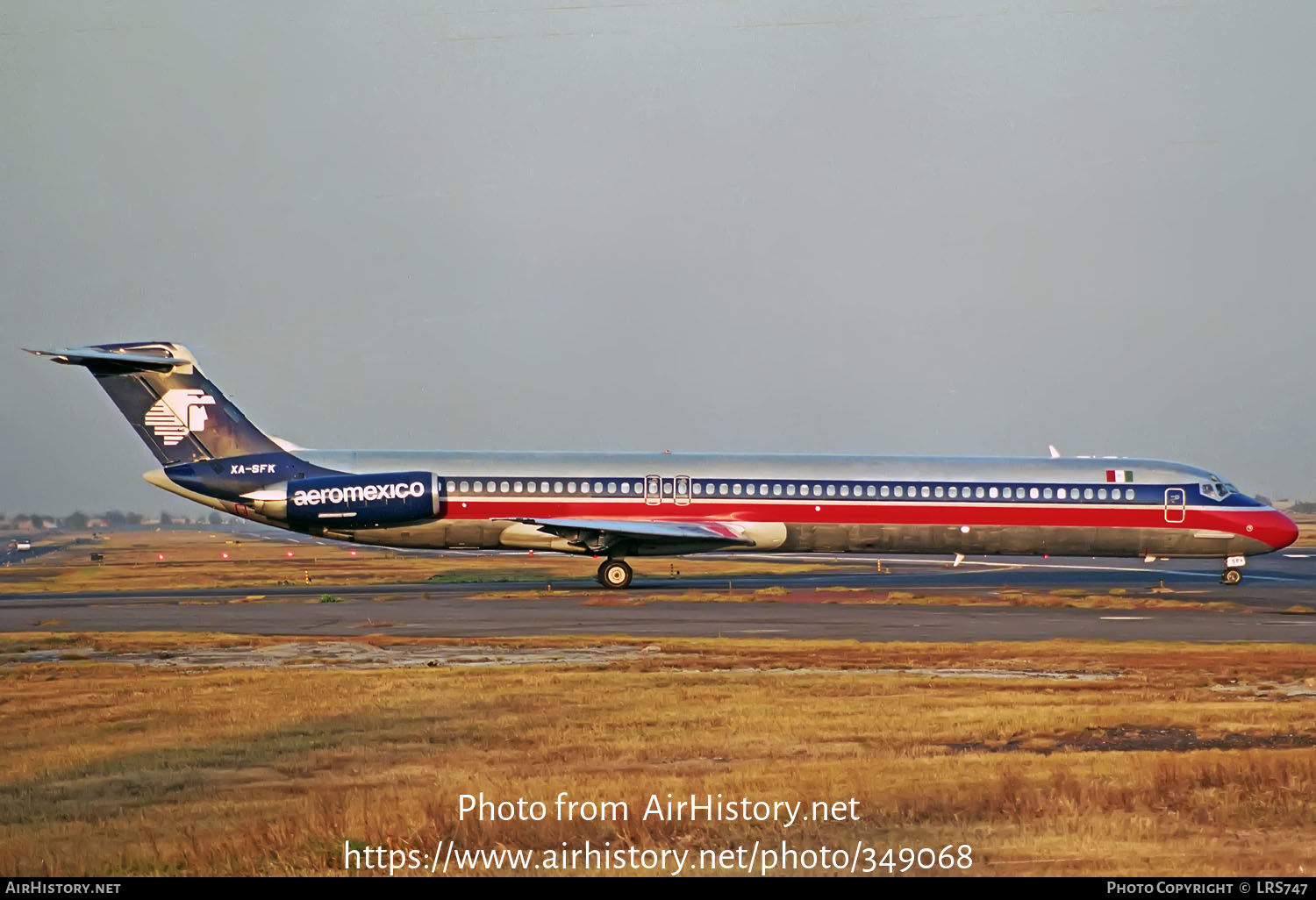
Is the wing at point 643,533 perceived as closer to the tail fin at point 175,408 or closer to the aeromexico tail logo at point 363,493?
the aeromexico tail logo at point 363,493

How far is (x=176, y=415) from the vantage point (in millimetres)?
35406

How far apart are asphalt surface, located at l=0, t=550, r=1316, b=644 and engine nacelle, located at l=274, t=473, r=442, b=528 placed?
196 cm

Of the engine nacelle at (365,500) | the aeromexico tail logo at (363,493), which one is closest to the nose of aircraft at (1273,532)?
the engine nacelle at (365,500)

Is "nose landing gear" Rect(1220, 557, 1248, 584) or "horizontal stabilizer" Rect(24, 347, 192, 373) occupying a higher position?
"horizontal stabilizer" Rect(24, 347, 192, 373)

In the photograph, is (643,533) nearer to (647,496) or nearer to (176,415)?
(647,496)

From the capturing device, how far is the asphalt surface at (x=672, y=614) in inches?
922

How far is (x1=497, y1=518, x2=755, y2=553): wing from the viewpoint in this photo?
112 ft

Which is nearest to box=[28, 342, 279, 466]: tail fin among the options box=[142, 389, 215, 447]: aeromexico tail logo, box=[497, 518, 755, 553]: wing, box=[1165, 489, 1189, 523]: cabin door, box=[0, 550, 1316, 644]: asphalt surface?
box=[142, 389, 215, 447]: aeromexico tail logo

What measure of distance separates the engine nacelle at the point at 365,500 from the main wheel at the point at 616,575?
15.5 ft

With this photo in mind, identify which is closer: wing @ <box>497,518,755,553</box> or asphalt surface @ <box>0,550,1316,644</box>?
asphalt surface @ <box>0,550,1316,644</box>

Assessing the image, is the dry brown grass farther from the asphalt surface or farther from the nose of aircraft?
the nose of aircraft

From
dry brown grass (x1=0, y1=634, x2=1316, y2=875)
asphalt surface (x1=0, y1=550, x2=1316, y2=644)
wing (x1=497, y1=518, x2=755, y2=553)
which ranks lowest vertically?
dry brown grass (x1=0, y1=634, x2=1316, y2=875)

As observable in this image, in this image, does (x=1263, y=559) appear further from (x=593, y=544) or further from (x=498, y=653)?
(x=498, y=653)
